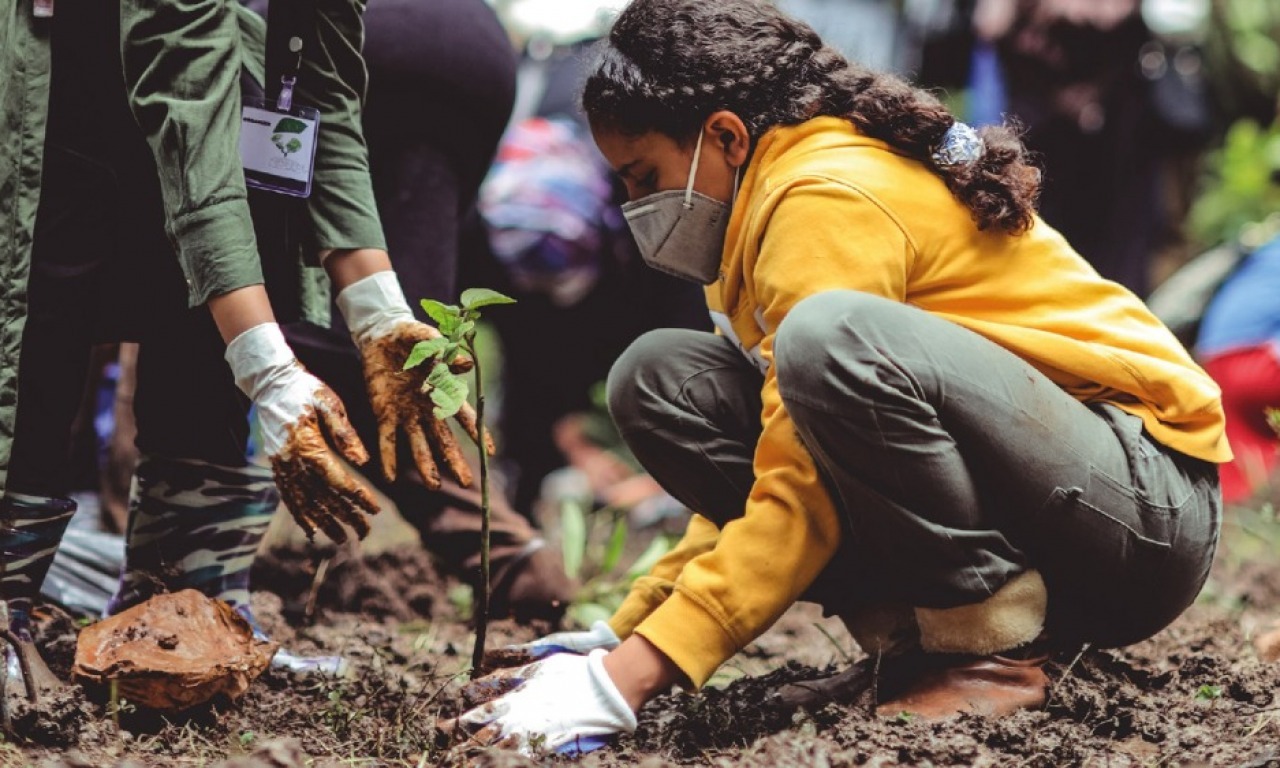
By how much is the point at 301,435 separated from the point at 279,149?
1.74ft

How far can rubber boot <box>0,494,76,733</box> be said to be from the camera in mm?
2057

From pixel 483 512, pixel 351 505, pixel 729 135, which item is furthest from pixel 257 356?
pixel 729 135

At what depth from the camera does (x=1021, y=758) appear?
5.67 ft

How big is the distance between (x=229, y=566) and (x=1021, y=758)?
137cm

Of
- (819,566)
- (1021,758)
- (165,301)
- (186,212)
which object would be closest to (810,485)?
(819,566)

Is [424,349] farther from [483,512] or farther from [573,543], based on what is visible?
[573,543]

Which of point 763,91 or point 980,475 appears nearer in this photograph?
point 980,475

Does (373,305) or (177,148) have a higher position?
(177,148)

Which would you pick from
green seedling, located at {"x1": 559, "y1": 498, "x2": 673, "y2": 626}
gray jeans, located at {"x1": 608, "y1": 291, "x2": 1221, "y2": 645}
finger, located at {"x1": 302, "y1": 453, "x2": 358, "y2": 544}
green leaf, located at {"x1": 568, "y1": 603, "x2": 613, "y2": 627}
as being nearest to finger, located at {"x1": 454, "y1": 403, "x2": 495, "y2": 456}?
finger, located at {"x1": 302, "y1": 453, "x2": 358, "y2": 544}

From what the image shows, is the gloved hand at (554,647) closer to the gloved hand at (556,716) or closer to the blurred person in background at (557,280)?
the gloved hand at (556,716)

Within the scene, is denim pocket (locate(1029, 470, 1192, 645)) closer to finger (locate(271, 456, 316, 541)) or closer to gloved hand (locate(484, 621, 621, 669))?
gloved hand (locate(484, 621, 621, 669))

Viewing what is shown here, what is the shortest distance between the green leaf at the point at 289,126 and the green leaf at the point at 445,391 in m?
0.50

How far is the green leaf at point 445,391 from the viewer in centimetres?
183

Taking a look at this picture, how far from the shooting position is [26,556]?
2.14m
